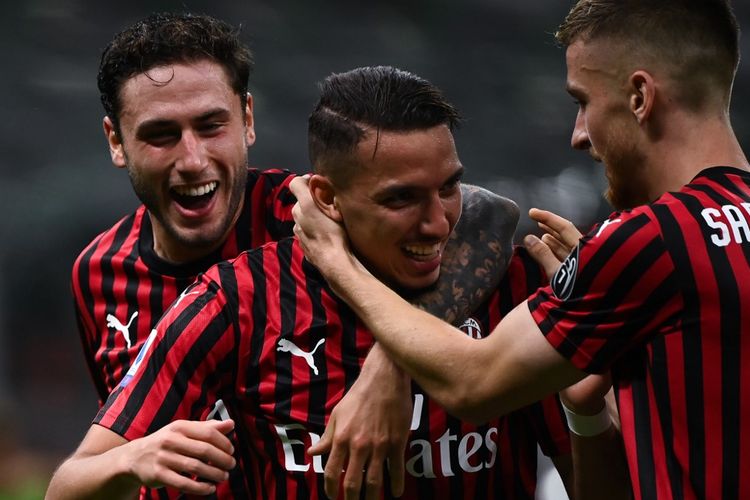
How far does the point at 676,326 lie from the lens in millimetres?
2229

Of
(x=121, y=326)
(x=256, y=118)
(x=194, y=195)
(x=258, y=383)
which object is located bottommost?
(x=258, y=383)

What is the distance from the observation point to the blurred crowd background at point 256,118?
5996 mm

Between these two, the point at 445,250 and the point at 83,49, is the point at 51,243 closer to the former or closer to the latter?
the point at 83,49

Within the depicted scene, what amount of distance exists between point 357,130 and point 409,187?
0.20 metres

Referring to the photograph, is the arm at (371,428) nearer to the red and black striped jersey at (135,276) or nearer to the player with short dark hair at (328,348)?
the player with short dark hair at (328,348)

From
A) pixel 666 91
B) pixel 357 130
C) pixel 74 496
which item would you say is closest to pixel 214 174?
pixel 357 130

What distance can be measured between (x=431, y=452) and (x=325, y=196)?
2.06ft

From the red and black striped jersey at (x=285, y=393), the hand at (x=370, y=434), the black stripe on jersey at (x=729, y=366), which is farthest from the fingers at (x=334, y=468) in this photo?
the black stripe on jersey at (x=729, y=366)

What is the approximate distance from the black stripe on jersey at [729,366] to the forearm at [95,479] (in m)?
1.15

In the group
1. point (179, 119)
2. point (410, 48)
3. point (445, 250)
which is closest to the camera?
→ point (445, 250)

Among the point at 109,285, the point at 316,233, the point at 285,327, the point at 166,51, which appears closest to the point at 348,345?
the point at 285,327

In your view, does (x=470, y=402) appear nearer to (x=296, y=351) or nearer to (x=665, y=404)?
(x=665, y=404)

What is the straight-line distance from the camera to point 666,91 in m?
2.45

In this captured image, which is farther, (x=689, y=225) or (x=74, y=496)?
(x=74, y=496)
